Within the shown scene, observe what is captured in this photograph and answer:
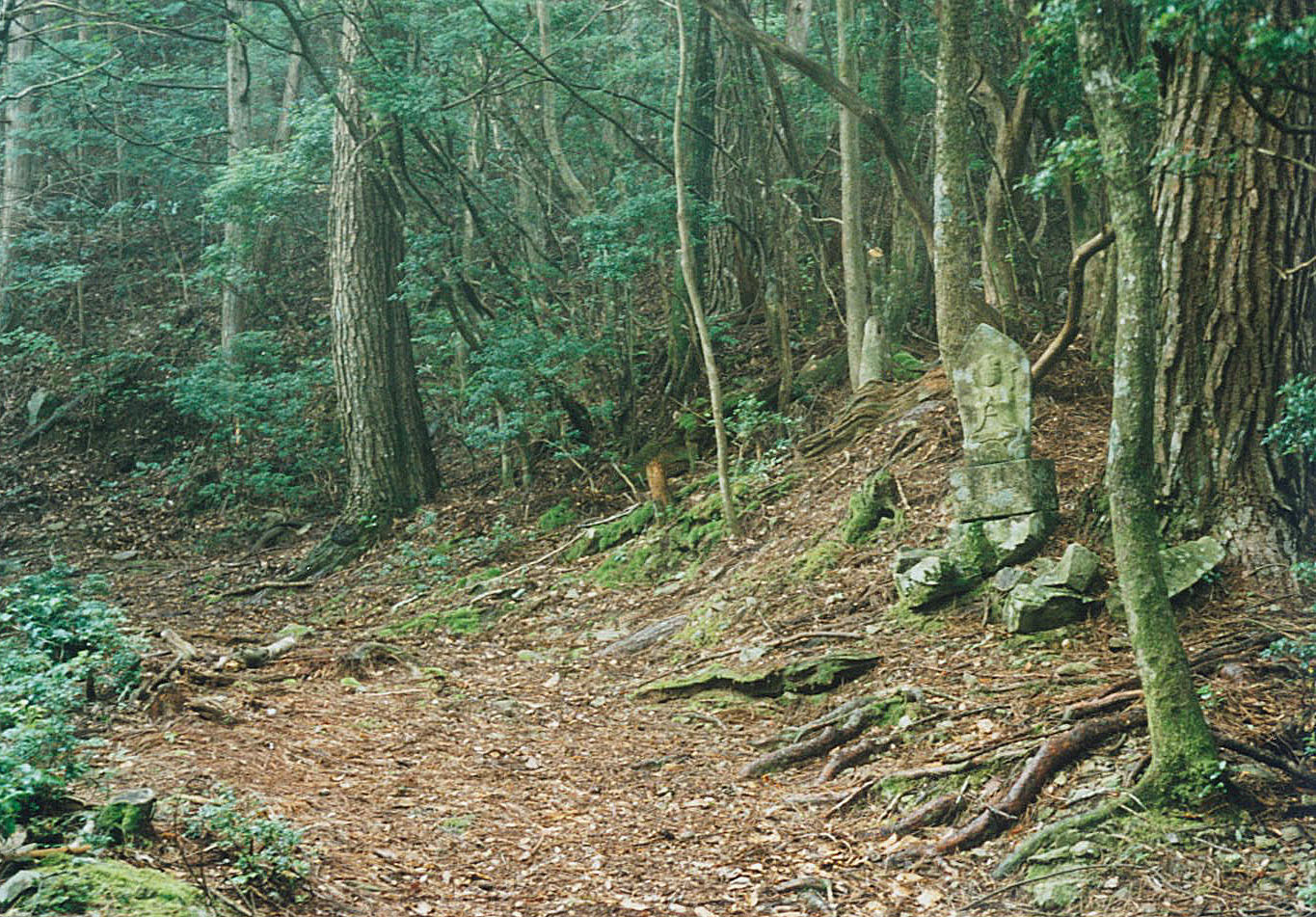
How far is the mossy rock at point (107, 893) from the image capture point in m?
3.25

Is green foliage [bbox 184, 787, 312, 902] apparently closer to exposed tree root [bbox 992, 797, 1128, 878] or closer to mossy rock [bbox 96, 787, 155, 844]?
mossy rock [bbox 96, 787, 155, 844]

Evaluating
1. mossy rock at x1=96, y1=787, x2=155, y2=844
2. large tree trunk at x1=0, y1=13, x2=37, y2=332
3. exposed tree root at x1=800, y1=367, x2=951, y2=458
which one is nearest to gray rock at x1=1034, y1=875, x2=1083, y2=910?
mossy rock at x1=96, y1=787, x2=155, y2=844

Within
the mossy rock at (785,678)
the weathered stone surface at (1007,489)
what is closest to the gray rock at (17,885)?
the mossy rock at (785,678)

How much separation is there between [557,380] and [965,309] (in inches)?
265

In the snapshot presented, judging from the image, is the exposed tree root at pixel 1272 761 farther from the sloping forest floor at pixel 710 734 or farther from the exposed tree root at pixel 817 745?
the exposed tree root at pixel 817 745

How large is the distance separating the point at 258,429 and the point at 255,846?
14.1 metres

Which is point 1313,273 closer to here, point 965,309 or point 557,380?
point 965,309

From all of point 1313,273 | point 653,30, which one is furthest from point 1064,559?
point 653,30

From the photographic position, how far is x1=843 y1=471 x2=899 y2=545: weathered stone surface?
29.5ft

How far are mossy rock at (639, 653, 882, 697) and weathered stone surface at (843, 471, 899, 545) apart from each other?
1825 millimetres

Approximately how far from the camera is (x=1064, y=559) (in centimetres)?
668

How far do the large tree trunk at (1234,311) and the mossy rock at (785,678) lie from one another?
2.12 metres

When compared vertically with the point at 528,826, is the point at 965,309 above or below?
above

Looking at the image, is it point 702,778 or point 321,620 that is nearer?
point 702,778
